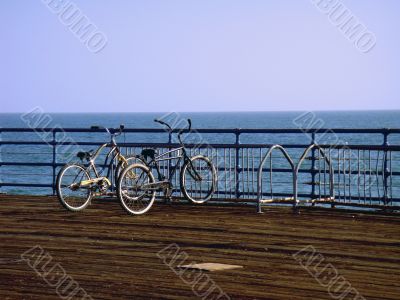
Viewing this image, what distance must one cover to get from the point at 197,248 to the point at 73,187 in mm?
3823

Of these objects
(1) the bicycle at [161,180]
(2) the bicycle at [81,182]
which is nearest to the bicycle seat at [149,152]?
(1) the bicycle at [161,180]

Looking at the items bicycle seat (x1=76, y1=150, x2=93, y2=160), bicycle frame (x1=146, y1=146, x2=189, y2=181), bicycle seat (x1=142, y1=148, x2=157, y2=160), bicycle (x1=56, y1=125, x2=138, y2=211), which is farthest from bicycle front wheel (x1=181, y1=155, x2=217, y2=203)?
bicycle seat (x1=76, y1=150, x2=93, y2=160)

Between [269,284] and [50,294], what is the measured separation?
174cm

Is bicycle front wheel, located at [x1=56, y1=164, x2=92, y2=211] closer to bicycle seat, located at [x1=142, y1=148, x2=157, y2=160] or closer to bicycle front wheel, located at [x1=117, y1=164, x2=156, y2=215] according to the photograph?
bicycle front wheel, located at [x1=117, y1=164, x2=156, y2=215]

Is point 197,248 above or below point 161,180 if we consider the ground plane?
below

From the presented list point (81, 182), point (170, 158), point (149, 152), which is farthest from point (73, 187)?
point (170, 158)

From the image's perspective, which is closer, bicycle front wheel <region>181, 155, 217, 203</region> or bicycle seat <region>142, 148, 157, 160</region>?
bicycle seat <region>142, 148, 157, 160</region>

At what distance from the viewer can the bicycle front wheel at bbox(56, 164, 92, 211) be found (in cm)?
1262

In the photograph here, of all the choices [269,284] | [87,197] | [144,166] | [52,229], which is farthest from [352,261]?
[87,197]

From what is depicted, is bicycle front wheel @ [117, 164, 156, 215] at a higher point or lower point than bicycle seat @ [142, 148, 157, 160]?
lower

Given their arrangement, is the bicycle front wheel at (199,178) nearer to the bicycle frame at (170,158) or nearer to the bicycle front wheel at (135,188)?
the bicycle frame at (170,158)

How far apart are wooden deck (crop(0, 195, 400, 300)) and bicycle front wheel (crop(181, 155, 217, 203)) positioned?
1.21ft

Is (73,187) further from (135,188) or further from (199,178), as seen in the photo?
(199,178)

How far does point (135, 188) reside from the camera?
41.3ft
